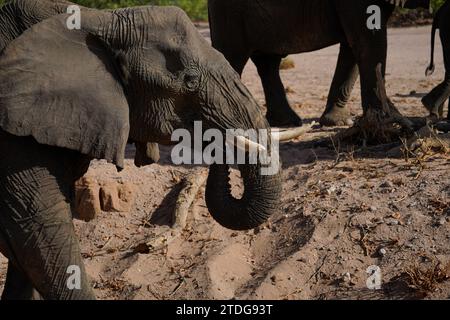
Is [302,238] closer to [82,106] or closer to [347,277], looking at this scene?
[347,277]

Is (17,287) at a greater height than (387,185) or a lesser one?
lesser

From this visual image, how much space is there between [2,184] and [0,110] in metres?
0.31

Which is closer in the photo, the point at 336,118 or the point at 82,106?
the point at 82,106

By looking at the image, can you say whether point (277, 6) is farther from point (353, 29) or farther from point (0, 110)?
point (0, 110)

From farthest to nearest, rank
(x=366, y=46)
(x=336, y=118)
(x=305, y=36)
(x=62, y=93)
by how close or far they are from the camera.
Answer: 1. (x=336, y=118)
2. (x=305, y=36)
3. (x=366, y=46)
4. (x=62, y=93)

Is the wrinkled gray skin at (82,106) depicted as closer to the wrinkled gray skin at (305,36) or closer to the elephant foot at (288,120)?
the wrinkled gray skin at (305,36)

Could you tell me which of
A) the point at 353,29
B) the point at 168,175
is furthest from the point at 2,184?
the point at 353,29

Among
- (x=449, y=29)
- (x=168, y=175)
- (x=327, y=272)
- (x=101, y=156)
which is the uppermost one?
(x=449, y=29)

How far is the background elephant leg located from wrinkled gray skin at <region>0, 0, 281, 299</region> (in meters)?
0.49

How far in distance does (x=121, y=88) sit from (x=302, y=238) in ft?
7.08

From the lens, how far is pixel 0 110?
336 cm

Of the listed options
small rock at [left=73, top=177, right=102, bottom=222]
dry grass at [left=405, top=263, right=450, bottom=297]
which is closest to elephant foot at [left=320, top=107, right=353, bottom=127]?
small rock at [left=73, top=177, right=102, bottom=222]

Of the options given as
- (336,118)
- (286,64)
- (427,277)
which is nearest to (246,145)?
(427,277)

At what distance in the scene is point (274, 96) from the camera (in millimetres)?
8102
